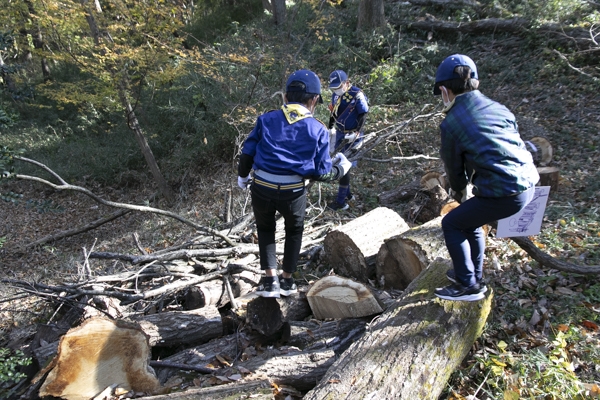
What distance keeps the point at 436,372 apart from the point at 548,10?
11.4m

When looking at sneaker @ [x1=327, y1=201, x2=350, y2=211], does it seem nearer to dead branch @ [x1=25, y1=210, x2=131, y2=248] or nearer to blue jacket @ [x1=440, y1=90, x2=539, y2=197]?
blue jacket @ [x1=440, y1=90, x2=539, y2=197]

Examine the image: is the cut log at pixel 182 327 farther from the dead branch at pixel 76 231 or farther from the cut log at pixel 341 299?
the dead branch at pixel 76 231

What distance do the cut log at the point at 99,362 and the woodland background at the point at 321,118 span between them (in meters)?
0.42

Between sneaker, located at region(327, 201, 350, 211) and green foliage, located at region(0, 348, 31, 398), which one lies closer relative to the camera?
green foliage, located at region(0, 348, 31, 398)

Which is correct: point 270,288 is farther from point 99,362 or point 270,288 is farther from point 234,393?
point 99,362

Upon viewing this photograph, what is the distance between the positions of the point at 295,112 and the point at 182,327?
224 centimetres

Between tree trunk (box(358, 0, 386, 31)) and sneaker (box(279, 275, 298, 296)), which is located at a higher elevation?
tree trunk (box(358, 0, 386, 31))

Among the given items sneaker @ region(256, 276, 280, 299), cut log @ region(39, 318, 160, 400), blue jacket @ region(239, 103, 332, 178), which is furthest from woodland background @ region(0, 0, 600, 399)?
blue jacket @ region(239, 103, 332, 178)

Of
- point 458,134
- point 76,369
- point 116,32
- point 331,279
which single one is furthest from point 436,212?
point 116,32

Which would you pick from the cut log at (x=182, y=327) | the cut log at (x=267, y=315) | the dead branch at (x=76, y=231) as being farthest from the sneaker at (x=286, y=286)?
the dead branch at (x=76, y=231)

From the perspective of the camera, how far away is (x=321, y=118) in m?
8.90

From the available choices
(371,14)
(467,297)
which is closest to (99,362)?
(467,297)

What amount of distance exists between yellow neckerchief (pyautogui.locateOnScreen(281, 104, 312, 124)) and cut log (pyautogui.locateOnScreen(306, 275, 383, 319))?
1.61m

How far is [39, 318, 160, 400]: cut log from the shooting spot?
2756mm
